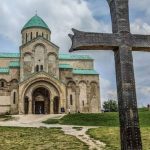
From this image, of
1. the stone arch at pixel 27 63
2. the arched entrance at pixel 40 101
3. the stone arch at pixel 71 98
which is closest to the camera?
the arched entrance at pixel 40 101

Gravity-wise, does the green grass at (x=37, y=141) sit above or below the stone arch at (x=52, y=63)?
below

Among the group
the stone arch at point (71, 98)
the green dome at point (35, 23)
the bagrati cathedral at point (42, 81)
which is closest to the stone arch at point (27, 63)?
the bagrati cathedral at point (42, 81)

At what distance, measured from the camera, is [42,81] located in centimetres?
4506

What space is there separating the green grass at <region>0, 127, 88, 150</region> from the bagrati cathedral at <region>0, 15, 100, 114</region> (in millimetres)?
22001

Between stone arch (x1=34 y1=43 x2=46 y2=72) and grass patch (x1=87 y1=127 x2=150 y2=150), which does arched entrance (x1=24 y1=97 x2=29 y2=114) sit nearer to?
stone arch (x1=34 y1=43 x2=46 y2=72)

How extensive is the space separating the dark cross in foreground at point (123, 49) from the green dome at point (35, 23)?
4496 cm

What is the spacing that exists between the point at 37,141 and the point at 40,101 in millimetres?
28340

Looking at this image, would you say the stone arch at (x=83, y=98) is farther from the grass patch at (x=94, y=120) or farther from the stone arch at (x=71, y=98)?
the grass patch at (x=94, y=120)

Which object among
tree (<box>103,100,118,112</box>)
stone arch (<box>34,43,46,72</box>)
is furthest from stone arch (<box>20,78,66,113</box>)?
tree (<box>103,100,118,112</box>)

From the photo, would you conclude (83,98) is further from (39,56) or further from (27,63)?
(27,63)

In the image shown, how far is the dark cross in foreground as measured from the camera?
668 cm

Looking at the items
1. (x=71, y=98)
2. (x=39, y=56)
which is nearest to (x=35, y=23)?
(x=39, y=56)

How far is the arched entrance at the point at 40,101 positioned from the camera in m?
46.4

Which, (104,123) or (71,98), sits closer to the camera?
(104,123)
